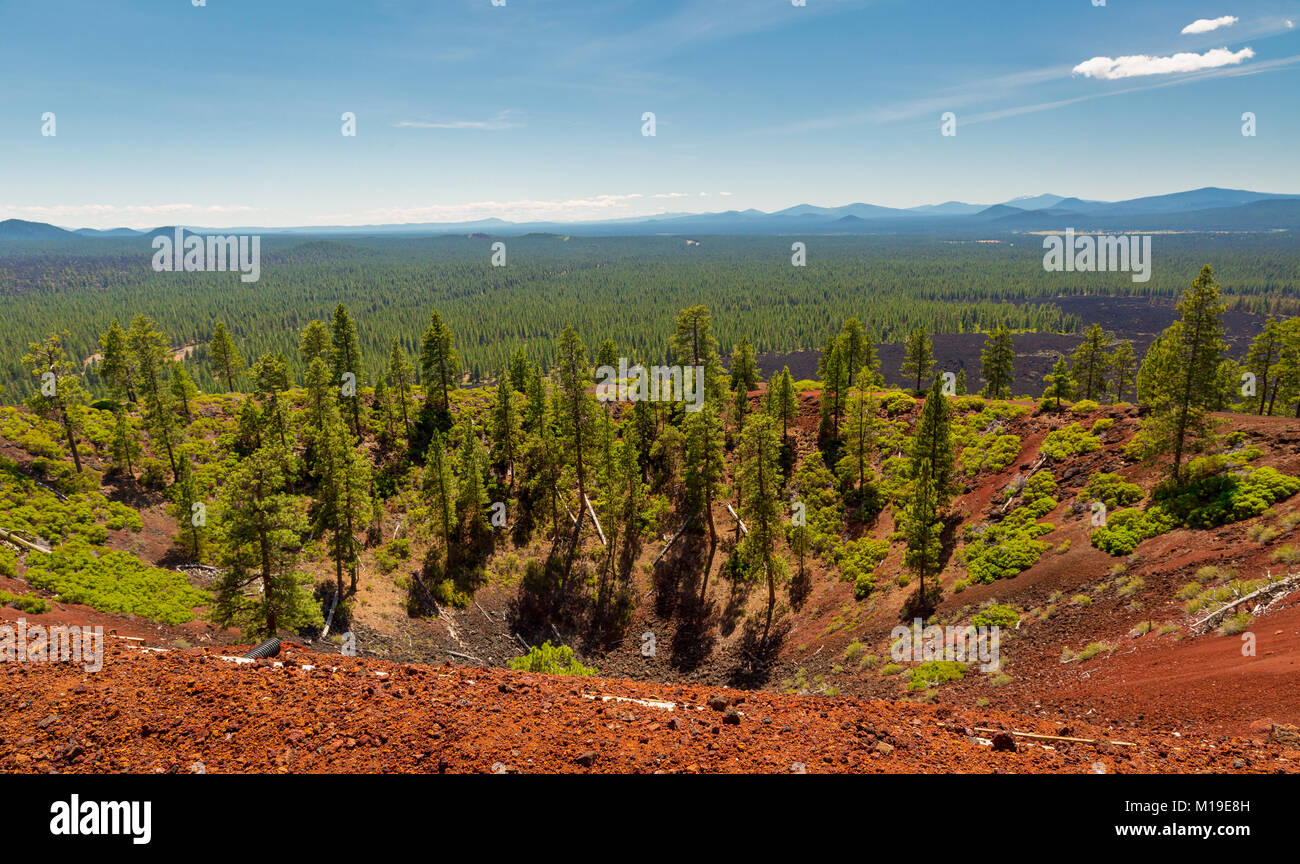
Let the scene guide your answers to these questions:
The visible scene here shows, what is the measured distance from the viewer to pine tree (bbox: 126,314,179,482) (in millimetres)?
42562

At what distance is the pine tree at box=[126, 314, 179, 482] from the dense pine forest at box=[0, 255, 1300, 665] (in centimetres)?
22

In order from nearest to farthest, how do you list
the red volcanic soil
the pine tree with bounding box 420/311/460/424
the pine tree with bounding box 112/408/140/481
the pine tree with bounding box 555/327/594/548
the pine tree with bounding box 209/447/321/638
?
the red volcanic soil → the pine tree with bounding box 209/447/321/638 → the pine tree with bounding box 112/408/140/481 → the pine tree with bounding box 555/327/594/548 → the pine tree with bounding box 420/311/460/424

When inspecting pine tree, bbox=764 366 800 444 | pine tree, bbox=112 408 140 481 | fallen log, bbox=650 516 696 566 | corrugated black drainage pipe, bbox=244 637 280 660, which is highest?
pine tree, bbox=764 366 800 444

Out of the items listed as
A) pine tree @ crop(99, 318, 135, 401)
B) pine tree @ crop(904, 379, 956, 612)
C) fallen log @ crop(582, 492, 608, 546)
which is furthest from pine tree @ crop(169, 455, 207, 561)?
pine tree @ crop(904, 379, 956, 612)

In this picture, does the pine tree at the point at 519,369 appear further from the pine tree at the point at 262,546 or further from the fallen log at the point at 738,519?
the pine tree at the point at 262,546

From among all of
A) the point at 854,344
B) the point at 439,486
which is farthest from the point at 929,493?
the point at 854,344

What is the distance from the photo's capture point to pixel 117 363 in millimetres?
47594

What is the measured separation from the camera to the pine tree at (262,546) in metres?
24.8

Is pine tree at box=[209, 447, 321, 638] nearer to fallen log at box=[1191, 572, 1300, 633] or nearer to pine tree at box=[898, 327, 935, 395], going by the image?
fallen log at box=[1191, 572, 1300, 633]

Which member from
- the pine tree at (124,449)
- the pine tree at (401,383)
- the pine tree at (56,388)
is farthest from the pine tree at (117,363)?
the pine tree at (401,383)

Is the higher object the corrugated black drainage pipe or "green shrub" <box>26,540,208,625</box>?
the corrugated black drainage pipe

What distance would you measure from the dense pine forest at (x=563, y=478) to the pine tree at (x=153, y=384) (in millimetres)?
219
